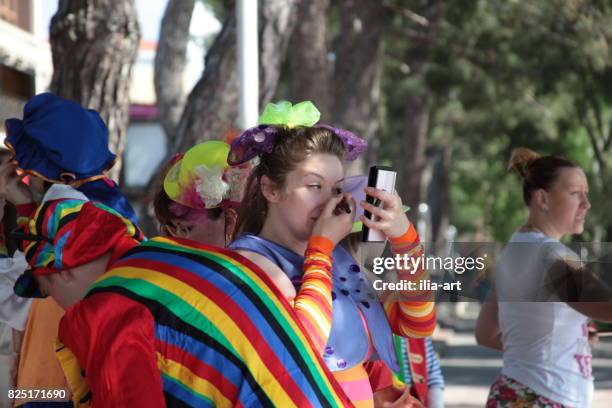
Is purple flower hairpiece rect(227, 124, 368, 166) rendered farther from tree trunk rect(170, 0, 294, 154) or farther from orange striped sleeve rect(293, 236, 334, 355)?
tree trunk rect(170, 0, 294, 154)

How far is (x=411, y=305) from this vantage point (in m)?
2.66

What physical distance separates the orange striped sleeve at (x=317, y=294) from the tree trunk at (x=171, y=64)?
654 cm

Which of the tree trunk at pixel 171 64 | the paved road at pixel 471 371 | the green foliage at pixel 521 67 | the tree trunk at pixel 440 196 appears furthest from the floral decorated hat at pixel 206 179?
the tree trunk at pixel 440 196

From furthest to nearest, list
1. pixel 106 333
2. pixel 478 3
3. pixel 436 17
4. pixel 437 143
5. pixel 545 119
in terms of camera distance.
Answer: pixel 437 143, pixel 545 119, pixel 436 17, pixel 478 3, pixel 106 333

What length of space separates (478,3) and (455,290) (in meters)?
15.3

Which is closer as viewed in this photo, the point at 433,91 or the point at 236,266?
the point at 236,266

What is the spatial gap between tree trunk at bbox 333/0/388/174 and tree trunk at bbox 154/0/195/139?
5091 mm

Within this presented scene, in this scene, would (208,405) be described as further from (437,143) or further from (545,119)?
(437,143)

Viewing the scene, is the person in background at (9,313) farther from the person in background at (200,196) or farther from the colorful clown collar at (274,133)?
the colorful clown collar at (274,133)

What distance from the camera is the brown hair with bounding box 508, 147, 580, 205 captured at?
13.8 ft

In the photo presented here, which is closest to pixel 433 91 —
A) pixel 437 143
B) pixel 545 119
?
pixel 545 119

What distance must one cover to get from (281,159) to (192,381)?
28.2 inches

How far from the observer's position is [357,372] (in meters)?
2.59

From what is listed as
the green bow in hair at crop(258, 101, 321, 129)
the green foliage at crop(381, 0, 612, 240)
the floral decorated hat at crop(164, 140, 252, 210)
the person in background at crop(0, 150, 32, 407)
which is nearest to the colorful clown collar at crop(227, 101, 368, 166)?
the green bow in hair at crop(258, 101, 321, 129)
